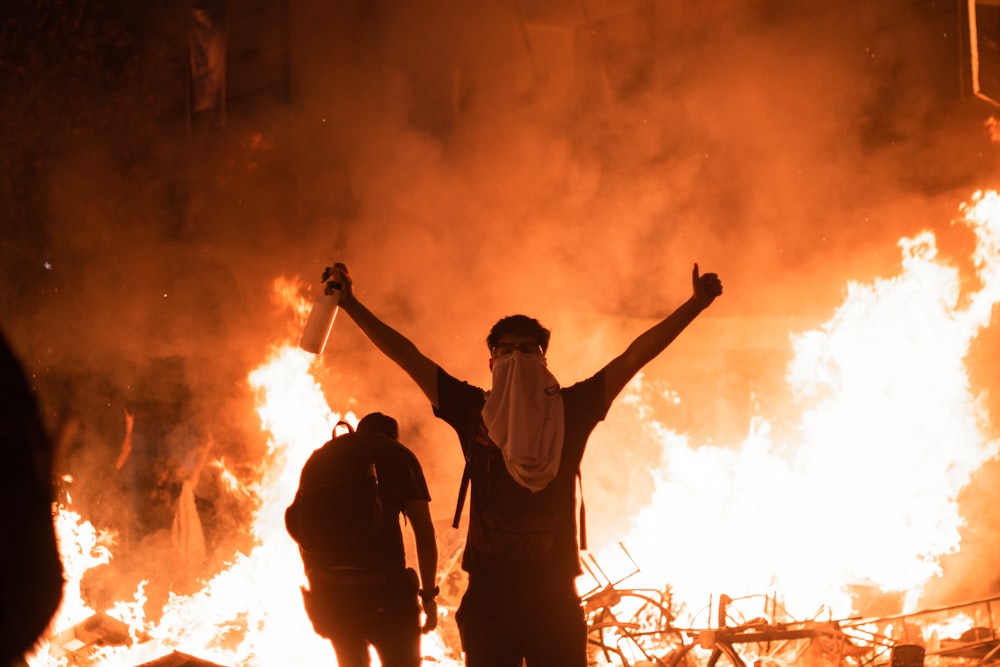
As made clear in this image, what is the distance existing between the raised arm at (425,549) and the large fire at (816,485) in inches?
131

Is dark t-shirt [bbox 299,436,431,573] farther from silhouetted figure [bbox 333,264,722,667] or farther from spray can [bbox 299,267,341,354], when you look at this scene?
silhouetted figure [bbox 333,264,722,667]

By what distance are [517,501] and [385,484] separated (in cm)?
118

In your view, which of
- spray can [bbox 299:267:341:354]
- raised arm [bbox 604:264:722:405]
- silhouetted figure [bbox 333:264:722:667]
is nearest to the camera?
silhouetted figure [bbox 333:264:722:667]

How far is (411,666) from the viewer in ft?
10.8

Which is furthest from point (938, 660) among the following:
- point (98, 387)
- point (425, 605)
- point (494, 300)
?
point (98, 387)

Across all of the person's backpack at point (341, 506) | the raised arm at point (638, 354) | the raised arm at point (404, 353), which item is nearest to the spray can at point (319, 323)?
the raised arm at point (404, 353)

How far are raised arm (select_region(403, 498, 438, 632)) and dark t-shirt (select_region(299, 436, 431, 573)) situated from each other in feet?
0.16

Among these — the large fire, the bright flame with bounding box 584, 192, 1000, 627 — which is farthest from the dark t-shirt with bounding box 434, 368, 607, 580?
the bright flame with bounding box 584, 192, 1000, 627

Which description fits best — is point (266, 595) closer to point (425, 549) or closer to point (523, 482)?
point (425, 549)

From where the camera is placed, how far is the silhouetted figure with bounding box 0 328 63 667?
1104mm

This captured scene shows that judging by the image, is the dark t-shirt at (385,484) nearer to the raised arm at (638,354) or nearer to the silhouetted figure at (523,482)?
the silhouetted figure at (523,482)

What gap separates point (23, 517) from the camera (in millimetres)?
1128

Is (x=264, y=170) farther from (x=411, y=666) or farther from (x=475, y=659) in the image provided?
(x=475, y=659)

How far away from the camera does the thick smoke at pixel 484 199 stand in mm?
8000
